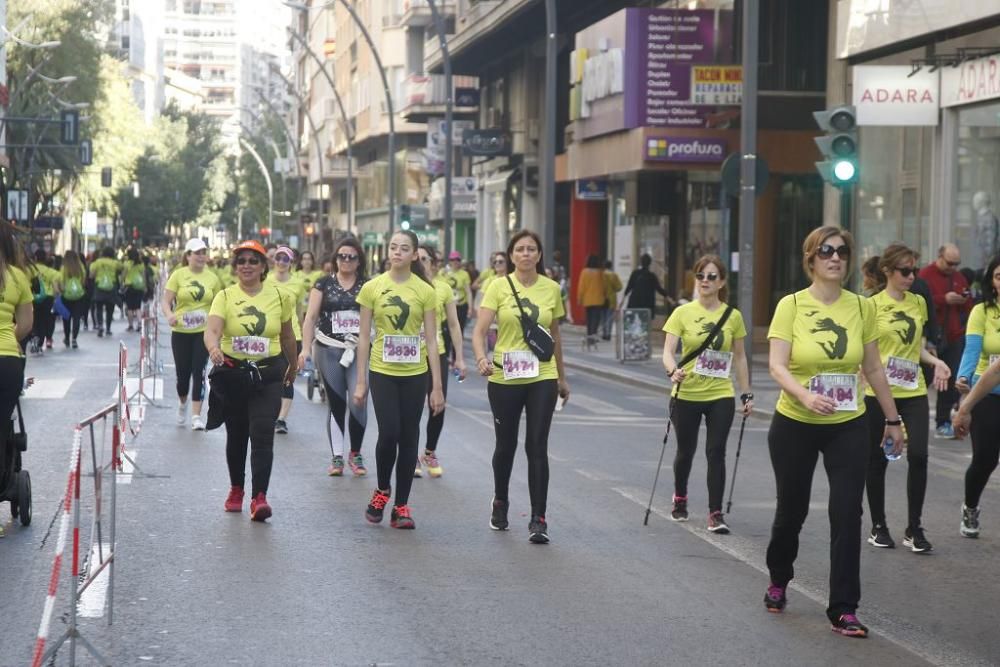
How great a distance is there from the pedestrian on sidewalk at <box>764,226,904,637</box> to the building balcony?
50.4 metres

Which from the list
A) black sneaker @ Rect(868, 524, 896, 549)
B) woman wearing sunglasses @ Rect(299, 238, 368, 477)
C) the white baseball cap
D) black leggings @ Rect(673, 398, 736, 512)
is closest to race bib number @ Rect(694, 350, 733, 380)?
black leggings @ Rect(673, 398, 736, 512)

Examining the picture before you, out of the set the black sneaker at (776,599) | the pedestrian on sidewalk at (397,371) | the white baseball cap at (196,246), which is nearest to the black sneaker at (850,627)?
the black sneaker at (776,599)

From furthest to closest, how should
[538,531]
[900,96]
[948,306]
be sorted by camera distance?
[900,96], [948,306], [538,531]

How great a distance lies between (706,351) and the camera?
10922 mm

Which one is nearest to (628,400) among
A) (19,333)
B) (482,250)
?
(19,333)

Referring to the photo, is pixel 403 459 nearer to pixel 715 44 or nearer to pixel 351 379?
pixel 351 379

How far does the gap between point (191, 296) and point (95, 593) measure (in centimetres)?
864

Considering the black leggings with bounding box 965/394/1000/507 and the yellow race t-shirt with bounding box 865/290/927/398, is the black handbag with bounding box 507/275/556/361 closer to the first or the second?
the yellow race t-shirt with bounding box 865/290/927/398

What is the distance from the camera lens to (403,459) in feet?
34.7

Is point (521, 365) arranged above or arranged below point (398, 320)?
below

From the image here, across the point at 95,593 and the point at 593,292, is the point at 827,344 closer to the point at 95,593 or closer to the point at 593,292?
the point at 95,593

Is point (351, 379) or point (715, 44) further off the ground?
point (715, 44)

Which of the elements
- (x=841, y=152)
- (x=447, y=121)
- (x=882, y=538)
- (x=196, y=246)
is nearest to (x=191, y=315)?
(x=196, y=246)

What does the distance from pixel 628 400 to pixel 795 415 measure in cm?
1459
